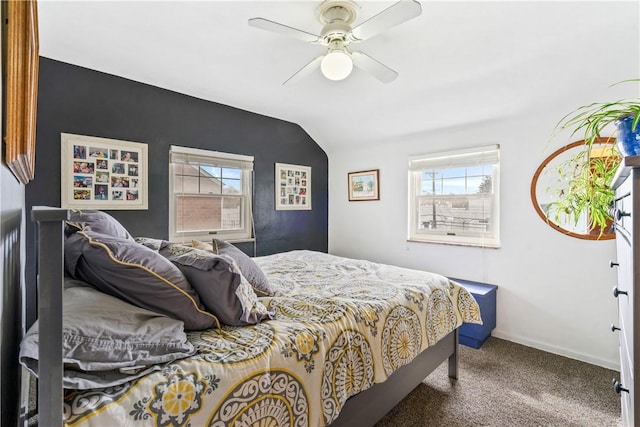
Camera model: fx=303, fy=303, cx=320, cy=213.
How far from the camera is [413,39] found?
2.08 m

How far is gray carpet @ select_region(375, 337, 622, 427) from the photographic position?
1.86 m

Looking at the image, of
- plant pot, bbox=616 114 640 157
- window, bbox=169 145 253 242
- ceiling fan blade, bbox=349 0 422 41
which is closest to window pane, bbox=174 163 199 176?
window, bbox=169 145 253 242

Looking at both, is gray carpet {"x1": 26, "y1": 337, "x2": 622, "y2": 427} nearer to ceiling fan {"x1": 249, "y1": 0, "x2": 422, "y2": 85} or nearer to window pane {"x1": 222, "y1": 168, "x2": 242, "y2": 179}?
ceiling fan {"x1": 249, "y1": 0, "x2": 422, "y2": 85}

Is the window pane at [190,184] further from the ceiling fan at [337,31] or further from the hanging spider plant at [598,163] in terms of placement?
the hanging spider plant at [598,163]

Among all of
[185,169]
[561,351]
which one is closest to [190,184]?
[185,169]

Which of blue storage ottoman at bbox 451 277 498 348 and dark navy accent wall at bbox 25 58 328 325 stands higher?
dark navy accent wall at bbox 25 58 328 325

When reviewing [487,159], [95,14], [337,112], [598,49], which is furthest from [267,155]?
[598,49]

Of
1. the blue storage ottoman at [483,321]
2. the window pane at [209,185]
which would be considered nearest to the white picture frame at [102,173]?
the window pane at [209,185]

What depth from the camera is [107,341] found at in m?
0.91

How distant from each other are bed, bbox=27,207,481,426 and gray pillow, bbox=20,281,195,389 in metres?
0.02

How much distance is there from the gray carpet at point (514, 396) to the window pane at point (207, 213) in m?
2.54

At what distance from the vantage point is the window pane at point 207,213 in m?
3.23

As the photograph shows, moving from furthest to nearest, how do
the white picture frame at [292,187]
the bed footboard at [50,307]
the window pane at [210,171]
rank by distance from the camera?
1. the white picture frame at [292,187]
2. the window pane at [210,171]
3. the bed footboard at [50,307]

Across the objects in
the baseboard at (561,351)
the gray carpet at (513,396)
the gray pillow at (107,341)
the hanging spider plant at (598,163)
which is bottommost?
the gray carpet at (513,396)
